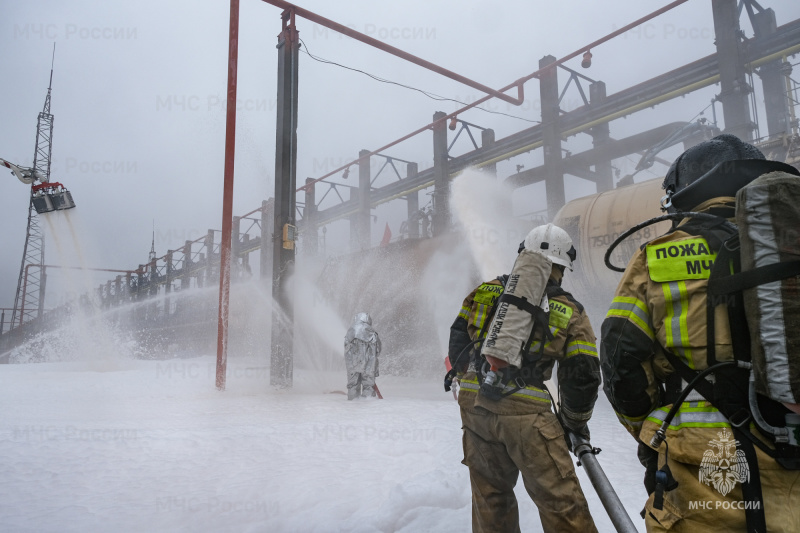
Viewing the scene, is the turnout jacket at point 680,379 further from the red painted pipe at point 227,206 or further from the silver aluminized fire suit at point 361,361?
the red painted pipe at point 227,206

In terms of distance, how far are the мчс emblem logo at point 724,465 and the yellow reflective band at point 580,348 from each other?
38.0 inches

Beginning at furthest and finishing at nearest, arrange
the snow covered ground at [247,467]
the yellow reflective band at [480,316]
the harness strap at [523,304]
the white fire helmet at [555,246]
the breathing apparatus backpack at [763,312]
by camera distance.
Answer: the snow covered ground at [247,467] → the yellow reflective band at [480,316] → the white fire helmet at [555,246] → the harness strap at [523,304] → the breathing apparatus backpack at [763,312]

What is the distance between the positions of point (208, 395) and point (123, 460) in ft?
11.3

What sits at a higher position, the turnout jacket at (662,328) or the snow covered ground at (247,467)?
the turnout jacket at (662,328)

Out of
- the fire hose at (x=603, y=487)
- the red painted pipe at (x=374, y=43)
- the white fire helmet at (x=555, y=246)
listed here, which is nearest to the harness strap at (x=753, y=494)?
the fire hose at (x=603, y=487)

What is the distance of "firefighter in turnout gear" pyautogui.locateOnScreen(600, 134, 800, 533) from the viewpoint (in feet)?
4.12

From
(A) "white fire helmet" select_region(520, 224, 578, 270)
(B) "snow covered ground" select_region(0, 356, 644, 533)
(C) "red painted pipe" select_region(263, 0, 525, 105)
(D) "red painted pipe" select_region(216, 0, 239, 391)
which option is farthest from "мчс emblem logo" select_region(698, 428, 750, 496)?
(C) "red painted pipe" select_region(263, 0, 525, 105)

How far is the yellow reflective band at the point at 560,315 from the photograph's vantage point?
2.34m

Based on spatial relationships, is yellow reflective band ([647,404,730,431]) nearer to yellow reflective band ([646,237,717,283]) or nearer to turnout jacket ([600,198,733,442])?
turnout jacket ([600,198,733,442])

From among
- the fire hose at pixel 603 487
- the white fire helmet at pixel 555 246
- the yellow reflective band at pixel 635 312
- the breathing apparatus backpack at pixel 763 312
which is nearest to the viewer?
the breathing apparatus backpack at pixel 763 312

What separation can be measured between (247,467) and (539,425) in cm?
265

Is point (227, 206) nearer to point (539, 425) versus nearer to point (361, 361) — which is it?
point (361, 361)

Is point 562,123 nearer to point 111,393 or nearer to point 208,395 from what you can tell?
point 208,395

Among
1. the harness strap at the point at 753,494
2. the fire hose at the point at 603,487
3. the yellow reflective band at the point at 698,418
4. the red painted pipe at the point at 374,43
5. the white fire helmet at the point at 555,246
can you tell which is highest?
the red painted pipe at the point at 374,43
